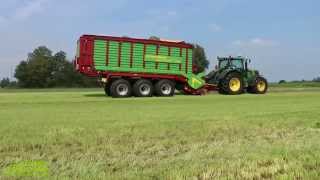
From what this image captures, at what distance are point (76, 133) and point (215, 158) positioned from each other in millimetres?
3859

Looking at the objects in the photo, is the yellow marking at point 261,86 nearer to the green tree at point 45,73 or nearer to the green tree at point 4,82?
the green tree at point 45,73

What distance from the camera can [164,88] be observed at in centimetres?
2995

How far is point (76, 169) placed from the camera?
859 cm

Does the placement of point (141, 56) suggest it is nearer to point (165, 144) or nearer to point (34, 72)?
point (165, 144)

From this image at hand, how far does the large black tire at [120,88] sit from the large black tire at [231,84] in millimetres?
5652

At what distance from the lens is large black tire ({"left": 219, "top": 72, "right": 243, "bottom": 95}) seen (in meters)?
32.3

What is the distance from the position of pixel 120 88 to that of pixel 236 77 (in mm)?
7164

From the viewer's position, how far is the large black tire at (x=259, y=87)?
33.4 metres

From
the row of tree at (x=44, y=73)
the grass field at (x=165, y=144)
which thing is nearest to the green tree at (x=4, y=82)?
the row of tree at (x=44, y=73)

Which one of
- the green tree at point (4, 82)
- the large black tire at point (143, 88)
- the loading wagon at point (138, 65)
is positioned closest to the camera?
the loading wagon at point (138, 65)

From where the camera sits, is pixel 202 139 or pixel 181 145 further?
pixel 202 139

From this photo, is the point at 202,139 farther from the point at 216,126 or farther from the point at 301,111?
the point at 301,111

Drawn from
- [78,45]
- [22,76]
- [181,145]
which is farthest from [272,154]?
[22,76]

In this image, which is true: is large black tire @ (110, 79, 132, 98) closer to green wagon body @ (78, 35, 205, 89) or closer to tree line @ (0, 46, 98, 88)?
green wagon body @ (78, 35, 205, 89)
